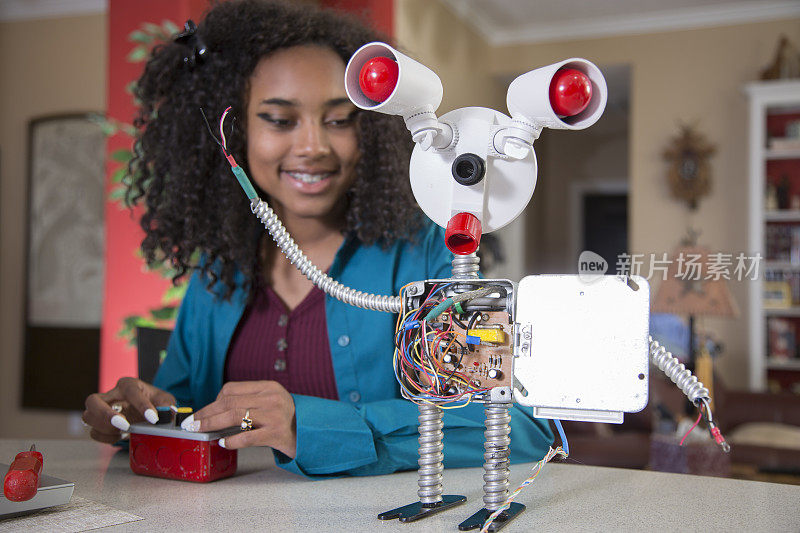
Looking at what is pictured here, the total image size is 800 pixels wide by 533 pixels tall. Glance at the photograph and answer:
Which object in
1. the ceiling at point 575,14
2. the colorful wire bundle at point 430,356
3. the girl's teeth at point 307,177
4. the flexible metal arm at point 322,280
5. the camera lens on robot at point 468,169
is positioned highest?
the ceiling at point 575,14

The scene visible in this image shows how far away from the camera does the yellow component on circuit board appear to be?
71 centimetres

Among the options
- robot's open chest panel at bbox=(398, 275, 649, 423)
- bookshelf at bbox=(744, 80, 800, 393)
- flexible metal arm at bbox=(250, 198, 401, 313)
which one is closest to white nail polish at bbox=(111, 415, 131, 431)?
flexible metal arm at bbox=(250, 198, 401, 313)

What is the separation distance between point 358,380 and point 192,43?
0.62m

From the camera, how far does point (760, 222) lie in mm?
4500

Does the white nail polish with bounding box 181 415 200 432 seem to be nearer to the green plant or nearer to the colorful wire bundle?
the colorful wire bundle

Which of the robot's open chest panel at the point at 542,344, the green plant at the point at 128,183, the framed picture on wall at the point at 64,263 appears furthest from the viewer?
the framed picture on wall at the point at 64,263

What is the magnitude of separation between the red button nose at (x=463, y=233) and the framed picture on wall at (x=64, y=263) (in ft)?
12.8

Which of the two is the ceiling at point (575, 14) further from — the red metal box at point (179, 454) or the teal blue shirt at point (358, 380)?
the red metal box at point (179, 454)

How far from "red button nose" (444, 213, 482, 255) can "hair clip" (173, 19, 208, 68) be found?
0.68 m

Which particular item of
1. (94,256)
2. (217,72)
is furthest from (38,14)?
(217,72)

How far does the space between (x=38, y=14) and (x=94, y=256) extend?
1.55 meters

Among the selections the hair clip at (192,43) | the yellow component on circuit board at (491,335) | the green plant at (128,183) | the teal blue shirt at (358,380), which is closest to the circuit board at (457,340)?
the yellow component on circuit board at (491,335)

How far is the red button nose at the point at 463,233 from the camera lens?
732 millimetres

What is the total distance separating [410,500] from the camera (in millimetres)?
845
